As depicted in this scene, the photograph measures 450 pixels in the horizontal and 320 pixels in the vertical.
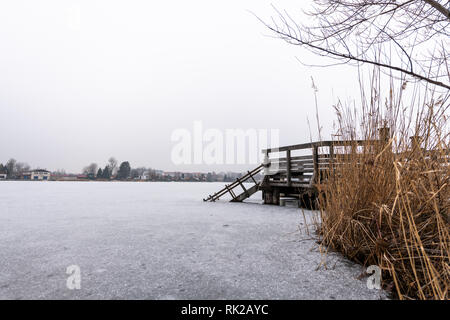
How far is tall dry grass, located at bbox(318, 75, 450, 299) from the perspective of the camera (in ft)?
5.04

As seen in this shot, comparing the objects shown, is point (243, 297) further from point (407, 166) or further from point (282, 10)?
point (282, 10)

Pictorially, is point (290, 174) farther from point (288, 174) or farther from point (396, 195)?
point (396, 195)

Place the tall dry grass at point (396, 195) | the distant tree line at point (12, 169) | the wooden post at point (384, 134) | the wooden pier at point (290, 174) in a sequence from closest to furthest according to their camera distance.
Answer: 1. the tall dry grass at point (396, 195)
2. the wooden post at point (384, 134)
3. the wooden pier at point (290, 174)
4. the distant tree line at point (12, 169)

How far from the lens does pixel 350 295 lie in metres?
1.52

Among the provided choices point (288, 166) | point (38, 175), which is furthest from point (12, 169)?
point (288, 166)

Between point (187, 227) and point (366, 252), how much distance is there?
264cm

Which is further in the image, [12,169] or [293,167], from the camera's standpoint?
[12,169]

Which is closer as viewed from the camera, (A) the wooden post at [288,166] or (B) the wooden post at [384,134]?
(B) the wooden post at [384,134]

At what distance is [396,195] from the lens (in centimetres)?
158

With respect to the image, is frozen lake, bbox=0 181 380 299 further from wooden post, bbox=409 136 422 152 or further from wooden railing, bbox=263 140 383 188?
wooden railing, bbox=263 140 383 188

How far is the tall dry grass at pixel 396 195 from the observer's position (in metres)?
1.54

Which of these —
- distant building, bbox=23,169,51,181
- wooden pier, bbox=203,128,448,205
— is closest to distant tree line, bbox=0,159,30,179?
distant building, bbox=23,169,51,181

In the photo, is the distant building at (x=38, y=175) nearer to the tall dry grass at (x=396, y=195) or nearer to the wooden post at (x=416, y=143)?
the tall dry grass at (x=396, y=195)

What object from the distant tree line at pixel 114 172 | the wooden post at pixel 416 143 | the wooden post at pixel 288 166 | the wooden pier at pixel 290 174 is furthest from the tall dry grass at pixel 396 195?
the distant tree line at pixel 114 172
